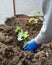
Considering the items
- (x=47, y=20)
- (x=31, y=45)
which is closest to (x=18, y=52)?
(x=31, y=45)

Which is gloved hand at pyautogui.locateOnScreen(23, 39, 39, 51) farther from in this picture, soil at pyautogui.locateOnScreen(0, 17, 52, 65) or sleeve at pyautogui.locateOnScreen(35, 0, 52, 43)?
sleeve at pyautogui.locateOnScreen(35, 0, 52, 43)

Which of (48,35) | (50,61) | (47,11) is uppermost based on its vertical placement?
(47,11)

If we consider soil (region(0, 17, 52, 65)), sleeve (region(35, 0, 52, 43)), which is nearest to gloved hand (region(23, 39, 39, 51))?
soil (region(0, 17, 52, 65))

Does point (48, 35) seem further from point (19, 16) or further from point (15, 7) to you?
point (15, 7)

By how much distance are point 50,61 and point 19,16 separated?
3.02 feet

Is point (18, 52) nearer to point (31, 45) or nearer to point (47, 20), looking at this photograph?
point (31, 45)

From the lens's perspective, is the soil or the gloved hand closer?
the soil

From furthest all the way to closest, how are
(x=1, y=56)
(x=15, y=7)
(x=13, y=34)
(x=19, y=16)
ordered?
(x=15, y=7), (x=19, y=16), (x=13, y=34), (x=1, y=56)

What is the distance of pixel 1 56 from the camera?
1.51 metres

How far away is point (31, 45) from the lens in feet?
5.46

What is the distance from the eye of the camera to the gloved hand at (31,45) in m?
1.66

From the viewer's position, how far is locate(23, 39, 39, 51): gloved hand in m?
1.66

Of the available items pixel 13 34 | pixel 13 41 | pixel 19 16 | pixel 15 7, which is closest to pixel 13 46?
pixel 13 41

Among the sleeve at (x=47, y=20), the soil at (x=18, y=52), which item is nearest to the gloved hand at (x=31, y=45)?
the soil at (x=18, y=52)
